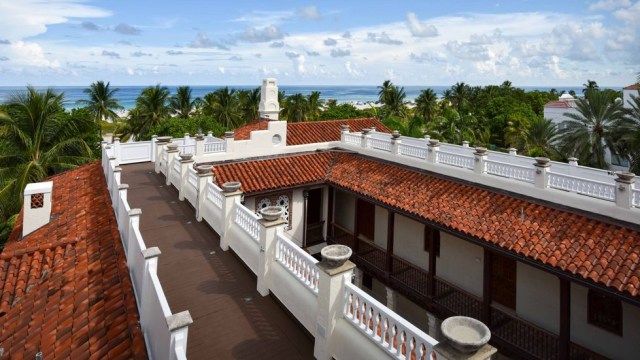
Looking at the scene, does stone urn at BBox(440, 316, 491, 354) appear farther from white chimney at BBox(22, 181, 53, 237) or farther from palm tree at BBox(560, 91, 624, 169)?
palm tree at BBox(560, 91, 624, 169)

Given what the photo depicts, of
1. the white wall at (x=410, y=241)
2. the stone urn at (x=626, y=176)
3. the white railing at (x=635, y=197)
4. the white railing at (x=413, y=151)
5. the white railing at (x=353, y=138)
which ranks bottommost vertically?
the white wall at (x=410, y=241)

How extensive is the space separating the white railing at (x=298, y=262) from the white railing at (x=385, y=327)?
994 mm

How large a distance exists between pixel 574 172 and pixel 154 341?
41.8 ft

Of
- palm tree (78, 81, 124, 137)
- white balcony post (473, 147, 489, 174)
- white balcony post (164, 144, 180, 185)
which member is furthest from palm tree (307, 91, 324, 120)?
white balcony post (473, 147, 489, 174)

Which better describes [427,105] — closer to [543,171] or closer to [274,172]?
[274,172]

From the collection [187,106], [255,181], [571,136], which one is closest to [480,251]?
[255,181]

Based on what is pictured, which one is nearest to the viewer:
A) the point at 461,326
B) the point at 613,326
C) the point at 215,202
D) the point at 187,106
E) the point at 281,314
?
the point at 461,326

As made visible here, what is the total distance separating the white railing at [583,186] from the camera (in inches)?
404

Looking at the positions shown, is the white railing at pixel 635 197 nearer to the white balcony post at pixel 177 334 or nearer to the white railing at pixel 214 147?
the white balcony post at pixel 177 334

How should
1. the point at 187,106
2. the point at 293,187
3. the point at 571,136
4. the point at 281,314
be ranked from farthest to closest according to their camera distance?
the point at 187,106, the point at 571,136, the point at 293,187, the point at 281,314

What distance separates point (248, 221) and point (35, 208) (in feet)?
28.1

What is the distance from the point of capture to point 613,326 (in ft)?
31.6

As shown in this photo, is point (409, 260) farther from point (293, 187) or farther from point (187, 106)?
point (187, 106)

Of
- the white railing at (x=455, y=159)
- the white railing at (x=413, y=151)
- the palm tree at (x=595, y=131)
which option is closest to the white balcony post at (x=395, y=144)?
the white railing at (x=413, y=151)
